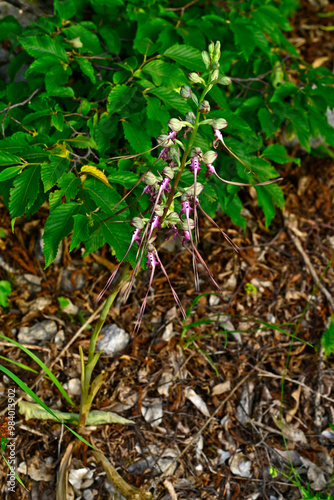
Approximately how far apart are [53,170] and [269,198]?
1.10 meters

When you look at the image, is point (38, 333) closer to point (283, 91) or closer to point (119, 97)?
point (119, 97)

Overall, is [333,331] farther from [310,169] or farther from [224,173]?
[310,169]

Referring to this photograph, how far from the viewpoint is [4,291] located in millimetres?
2160

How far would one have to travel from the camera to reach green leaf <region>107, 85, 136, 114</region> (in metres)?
1.71

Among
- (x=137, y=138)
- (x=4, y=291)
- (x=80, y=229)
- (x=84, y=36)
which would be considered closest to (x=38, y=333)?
(x=4, y=291)

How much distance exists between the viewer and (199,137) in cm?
174

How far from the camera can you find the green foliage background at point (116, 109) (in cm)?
153

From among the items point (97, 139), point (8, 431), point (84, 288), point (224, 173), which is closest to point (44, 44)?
point (97, 139)

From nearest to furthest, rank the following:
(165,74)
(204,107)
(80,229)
Result: (204,107), (80,229), (165,74)

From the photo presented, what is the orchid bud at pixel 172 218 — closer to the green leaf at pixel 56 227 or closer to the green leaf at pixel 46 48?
the green leaf at pixel 56 227

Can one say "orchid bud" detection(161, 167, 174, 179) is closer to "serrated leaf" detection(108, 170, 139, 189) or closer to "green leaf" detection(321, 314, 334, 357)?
"serrated leaf" detection(108, 170, 139, 189)

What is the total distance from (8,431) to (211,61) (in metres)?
1.60

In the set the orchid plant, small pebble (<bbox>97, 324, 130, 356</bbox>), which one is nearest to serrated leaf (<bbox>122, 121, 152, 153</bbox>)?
the orchid plant

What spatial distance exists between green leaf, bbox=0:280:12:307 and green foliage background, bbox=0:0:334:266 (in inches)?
21.2
